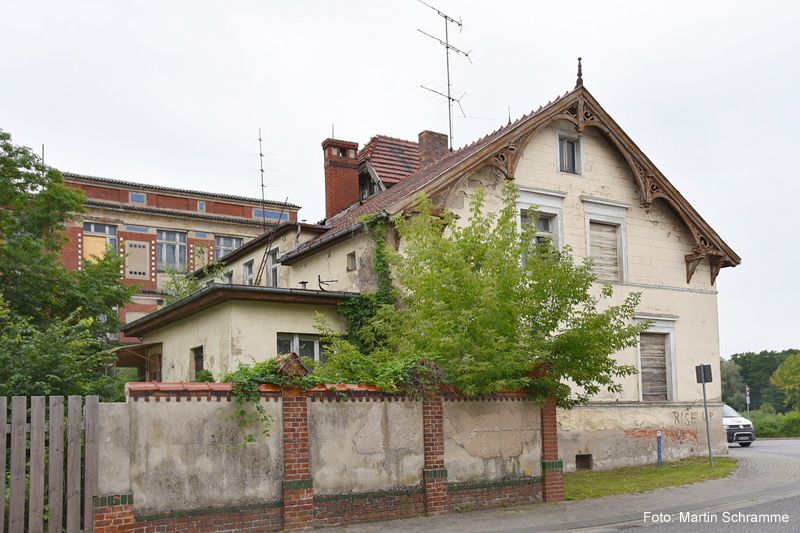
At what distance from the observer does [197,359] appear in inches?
715

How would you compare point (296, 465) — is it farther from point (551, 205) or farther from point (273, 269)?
point (273, 269)

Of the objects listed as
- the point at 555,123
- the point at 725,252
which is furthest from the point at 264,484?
the point at 725,252

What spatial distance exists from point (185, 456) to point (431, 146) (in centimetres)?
1685

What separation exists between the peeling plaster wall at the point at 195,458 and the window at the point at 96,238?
29.1 m

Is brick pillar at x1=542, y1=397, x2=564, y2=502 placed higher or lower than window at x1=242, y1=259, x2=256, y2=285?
lower

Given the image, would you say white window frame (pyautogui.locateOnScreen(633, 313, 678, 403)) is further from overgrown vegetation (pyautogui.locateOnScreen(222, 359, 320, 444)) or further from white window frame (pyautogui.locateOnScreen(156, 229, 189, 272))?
white window frame (pyautogui.locateOnScreen(156, 229, 189, 272))

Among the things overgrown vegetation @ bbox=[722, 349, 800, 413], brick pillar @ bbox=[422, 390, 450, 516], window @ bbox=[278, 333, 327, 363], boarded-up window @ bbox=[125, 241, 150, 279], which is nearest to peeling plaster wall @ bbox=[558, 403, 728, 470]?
window @ bbox=[278, 333, 327, 363]

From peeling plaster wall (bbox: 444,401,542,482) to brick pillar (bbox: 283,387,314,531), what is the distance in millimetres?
2555

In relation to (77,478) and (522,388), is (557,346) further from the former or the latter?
(77,478)

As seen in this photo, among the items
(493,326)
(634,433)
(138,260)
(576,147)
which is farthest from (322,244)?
(138,260)

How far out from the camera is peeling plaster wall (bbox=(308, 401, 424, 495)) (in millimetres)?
11055

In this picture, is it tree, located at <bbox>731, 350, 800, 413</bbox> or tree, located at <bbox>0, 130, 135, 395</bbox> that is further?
tree, located at <bbox>731, 350, 800, 413</bbox>

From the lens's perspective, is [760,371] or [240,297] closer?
[240,297]

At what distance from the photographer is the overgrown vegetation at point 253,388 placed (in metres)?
10.4
